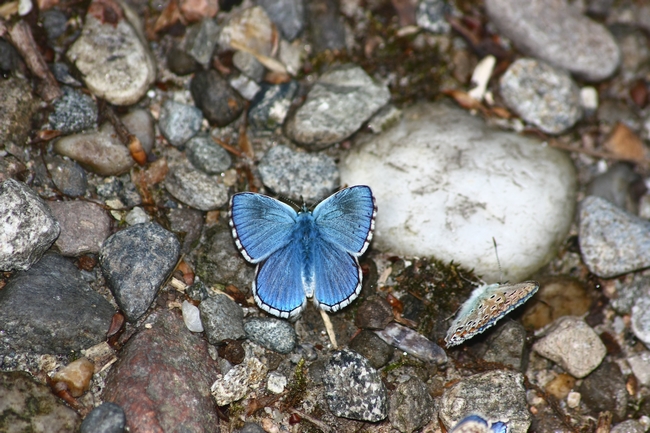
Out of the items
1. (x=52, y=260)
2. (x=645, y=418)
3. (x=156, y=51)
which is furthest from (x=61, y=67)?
(x=645, y=418)

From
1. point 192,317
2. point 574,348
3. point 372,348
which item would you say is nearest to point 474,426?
point 372,348

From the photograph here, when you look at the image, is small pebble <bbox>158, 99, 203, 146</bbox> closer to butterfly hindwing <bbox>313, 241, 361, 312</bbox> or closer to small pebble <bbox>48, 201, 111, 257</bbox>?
small pebble <bbox>48, 201, 111, 257</bbox>

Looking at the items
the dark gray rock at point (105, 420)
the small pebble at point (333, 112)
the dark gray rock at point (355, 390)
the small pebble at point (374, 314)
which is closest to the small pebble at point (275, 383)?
the dark gray rock at point (355, 390)

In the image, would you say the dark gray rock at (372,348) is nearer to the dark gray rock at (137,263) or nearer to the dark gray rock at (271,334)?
the dark gray rock at (271,334)

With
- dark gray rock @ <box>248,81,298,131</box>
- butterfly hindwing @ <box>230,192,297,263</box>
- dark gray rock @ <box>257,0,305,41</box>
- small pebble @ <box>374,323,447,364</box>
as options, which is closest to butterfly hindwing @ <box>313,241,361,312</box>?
butterfly hindwing @ <box>230,192,297,263</box>

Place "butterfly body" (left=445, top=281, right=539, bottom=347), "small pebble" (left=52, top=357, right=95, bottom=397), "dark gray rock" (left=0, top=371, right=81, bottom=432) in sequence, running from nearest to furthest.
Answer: "dark gray rock" (left=0, top=371, right=81, bottom=432), "butterfly body" (left=445, top=281, right=539, bottom=347), "small pebble" (left=52, top=357, right=95, bottom=397)
